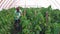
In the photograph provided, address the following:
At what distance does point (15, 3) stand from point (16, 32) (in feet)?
8.32

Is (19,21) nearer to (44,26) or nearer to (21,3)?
(44,26)

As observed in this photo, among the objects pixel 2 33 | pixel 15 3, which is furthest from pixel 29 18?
pixel 15 3

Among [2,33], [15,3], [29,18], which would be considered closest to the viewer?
[2,33]

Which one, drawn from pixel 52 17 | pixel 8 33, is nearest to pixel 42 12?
pixel 52 17

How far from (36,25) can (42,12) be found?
0.39m

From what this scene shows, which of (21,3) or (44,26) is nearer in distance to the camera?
(44,26)

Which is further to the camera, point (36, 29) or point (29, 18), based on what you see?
point (29, 18)

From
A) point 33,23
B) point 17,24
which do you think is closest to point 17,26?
point 17,24

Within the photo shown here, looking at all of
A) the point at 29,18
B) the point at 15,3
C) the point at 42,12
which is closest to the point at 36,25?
the point at 29,18

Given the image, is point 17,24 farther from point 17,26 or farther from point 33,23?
point 33,23

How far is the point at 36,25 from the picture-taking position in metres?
2.55

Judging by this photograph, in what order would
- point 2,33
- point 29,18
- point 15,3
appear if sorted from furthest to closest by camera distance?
point 15,3, point 29,18, point 2,33

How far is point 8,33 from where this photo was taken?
99.0 inches

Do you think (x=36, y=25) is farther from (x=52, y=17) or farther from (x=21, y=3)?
(x=21, y=3)
